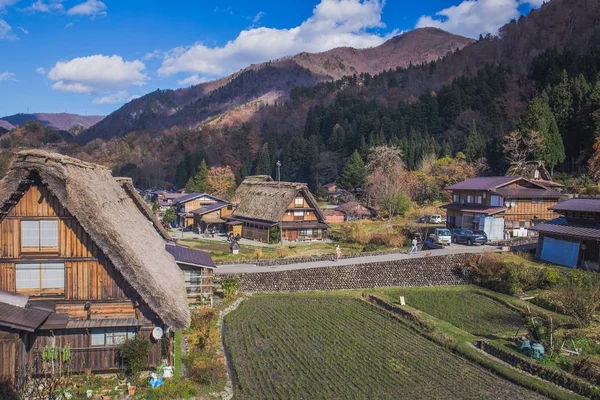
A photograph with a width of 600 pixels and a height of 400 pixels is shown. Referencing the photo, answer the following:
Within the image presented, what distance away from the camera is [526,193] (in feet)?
109

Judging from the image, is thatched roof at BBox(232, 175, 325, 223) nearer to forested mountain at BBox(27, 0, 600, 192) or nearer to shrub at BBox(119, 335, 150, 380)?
forested mountain at BBox(27, 0, 600, 192)

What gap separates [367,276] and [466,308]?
5557 mm

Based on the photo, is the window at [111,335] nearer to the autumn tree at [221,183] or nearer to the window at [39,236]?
the window at [39,236]

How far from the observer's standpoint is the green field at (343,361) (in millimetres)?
11562

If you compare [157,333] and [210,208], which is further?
[210,208]

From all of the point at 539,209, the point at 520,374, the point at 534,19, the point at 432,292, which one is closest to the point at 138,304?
the point at 520,374

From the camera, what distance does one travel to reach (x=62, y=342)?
11.2m

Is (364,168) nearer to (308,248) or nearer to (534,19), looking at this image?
(308,248)

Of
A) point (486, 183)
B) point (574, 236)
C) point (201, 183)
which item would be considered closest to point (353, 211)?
point (486, 183)

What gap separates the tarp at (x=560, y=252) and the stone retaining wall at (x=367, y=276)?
13.5 ft

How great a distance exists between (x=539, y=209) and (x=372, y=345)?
2384 cm

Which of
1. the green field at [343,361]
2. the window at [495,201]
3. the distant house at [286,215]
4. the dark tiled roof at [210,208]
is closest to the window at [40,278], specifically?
the green field at [343,361]

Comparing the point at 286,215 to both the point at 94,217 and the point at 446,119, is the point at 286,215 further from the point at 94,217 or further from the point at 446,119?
the point at 446,119

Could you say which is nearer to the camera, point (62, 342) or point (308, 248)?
point (62, 342)
